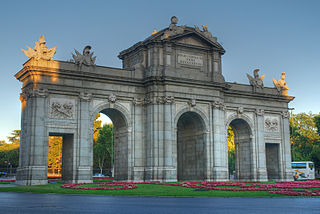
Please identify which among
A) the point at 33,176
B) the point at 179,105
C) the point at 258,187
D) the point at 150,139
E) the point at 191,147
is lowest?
the point at 258,187

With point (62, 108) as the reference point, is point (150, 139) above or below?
below

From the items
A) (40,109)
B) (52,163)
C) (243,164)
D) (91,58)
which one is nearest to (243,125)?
(243,164)

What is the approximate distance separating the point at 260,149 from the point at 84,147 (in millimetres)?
25547

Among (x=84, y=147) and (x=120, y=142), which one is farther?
(x=120, y=142)

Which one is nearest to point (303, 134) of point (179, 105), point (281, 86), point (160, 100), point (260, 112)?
point (281, 86)

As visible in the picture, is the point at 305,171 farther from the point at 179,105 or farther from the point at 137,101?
the point at 137,101

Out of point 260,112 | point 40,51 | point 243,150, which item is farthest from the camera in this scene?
point 243,150

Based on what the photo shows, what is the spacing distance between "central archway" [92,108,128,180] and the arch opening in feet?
58.1

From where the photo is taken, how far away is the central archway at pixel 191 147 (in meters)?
52.5

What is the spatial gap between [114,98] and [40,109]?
8.63m

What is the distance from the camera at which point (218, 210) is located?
18594 millimetres

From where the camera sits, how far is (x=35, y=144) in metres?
43.5

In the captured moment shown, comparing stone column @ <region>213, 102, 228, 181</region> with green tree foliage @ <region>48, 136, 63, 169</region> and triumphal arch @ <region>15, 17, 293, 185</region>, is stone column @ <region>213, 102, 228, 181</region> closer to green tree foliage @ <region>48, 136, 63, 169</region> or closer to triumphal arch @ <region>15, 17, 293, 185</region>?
triumphal arch @ <region>15, 17, 293, 185</region>

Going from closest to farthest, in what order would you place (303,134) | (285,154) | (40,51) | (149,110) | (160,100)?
(40,51)
(160,100)
(149,110)
(285,154)
(303,134)
